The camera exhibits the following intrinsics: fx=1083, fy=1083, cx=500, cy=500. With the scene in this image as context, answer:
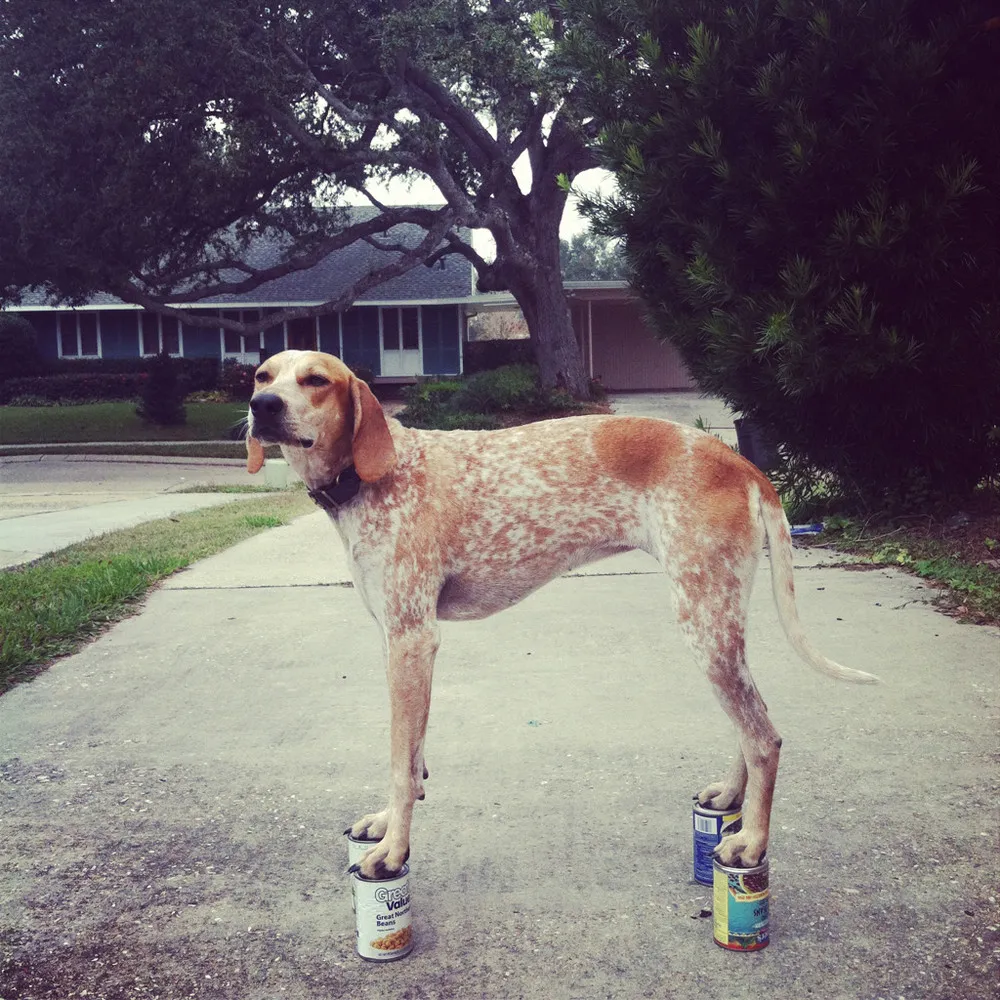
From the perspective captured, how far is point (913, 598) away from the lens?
6.24m

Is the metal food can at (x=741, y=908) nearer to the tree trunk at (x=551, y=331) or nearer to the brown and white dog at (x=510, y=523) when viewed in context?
the brown and white dog at (x=510, y=523)

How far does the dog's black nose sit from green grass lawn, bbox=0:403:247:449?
22.5m

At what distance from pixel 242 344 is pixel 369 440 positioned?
3278 cm

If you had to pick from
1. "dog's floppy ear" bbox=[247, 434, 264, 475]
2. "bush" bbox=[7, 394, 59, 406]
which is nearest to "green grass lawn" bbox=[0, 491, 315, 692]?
"dog's floppy ear" bbox=[247, 434, 264, 475]

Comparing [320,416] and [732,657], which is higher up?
[320,416]

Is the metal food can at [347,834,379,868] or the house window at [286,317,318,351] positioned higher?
the house window at [286,317,318,351]

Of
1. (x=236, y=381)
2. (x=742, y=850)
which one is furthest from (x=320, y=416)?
(x=236, y=381)

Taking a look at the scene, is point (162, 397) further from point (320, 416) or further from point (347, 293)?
point (320, 416)

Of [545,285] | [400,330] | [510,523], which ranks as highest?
[545,285]

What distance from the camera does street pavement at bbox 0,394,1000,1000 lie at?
8.83ft

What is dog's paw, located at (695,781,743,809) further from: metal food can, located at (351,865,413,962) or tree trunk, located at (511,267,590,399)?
tree trunk, located at (511,267,590,399)

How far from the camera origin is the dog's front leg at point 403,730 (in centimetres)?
266

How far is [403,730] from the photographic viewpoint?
2691mm

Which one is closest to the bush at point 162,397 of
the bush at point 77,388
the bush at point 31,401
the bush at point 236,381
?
the bush at point 236,381
